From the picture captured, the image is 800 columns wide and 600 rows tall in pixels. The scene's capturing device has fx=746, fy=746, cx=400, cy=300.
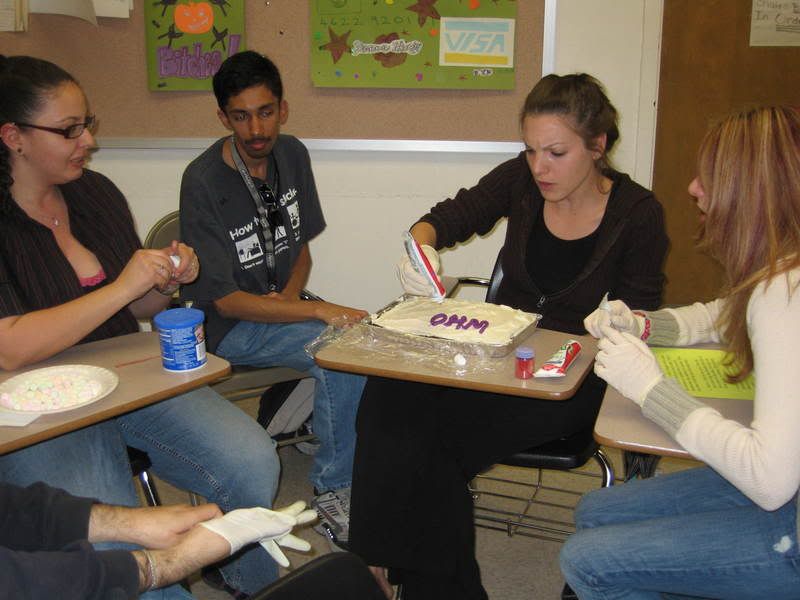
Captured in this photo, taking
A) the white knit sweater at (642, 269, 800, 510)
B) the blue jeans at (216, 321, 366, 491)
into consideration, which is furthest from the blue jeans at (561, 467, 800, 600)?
the blue jeans at (216, 321, 366, 491)

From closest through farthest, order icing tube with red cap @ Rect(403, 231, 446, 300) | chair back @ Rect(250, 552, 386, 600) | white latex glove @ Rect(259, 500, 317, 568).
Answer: chair back @ Rect(250, 552, 386, 600) → white latex glove @ Rect(259, 500, 317, 568) → icing tube with red cap @ Rect(403, 231, 446, 300)

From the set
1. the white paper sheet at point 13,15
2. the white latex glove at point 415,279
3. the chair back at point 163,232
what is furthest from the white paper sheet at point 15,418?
the white paper sheet at point 13,15

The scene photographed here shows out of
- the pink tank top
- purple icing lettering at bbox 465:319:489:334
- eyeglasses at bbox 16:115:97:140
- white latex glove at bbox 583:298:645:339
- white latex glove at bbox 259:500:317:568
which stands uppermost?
eyeglasses at bbox 16:115:97:140

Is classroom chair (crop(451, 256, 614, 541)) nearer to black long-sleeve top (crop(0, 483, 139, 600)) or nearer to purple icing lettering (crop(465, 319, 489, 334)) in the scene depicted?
purple icing lettering (crop(465, 319, 489, 334))

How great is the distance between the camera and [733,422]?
120cm

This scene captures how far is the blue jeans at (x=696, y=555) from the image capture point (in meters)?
1.23

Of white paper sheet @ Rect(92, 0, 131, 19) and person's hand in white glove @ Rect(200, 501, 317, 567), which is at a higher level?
white paper sheet @ Rect(92, 0, 131, 19)

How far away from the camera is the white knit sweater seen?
3.66 ft

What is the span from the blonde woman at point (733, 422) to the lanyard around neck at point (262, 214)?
1.30m

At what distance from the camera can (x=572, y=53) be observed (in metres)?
2.86

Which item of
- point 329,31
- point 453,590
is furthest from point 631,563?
point 329,31

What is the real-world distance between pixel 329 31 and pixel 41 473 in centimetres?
203

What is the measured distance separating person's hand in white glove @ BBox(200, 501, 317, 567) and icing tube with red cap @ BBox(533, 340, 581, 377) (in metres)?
0.55

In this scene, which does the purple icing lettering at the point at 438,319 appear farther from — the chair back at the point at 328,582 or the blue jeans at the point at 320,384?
the chair back at the point at 328,582
